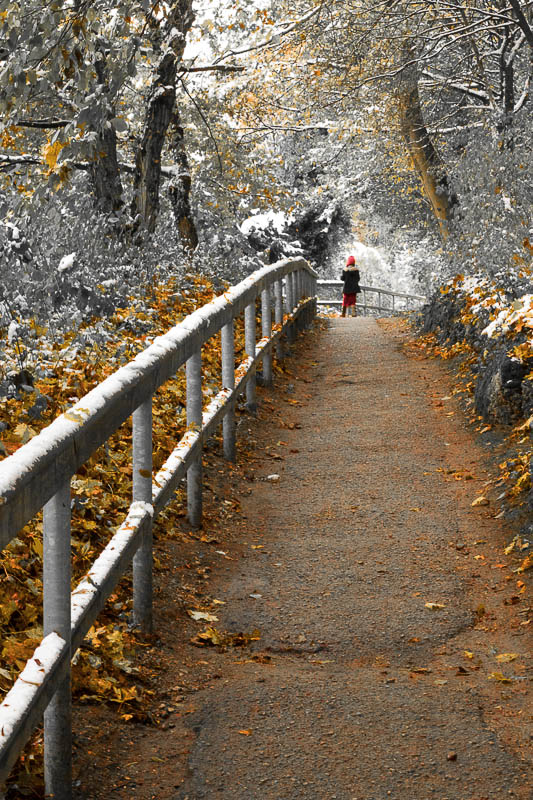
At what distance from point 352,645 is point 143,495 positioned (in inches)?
49.7

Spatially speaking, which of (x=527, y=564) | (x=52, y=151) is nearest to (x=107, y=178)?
(x=52, y=151)

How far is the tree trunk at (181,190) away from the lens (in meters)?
15.0

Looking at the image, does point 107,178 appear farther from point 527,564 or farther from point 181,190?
point 527,564

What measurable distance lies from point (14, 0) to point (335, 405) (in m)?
5.67

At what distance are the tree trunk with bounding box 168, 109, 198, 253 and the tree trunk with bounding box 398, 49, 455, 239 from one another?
3.92m

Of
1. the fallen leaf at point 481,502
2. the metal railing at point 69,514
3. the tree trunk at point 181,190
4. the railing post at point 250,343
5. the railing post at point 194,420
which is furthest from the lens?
the tree trunk at point 181,190

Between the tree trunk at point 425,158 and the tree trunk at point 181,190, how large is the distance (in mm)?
3922

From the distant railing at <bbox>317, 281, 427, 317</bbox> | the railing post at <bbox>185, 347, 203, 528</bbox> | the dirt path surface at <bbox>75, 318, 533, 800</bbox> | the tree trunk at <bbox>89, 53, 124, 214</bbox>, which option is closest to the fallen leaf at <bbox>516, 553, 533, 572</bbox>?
the dirt path surface at <bbox>75, 318, 533, 800</bbox>

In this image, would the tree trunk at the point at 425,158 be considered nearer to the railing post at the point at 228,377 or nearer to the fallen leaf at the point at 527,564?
the railing post at the point at 228,377

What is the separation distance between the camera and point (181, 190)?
15.9 meters

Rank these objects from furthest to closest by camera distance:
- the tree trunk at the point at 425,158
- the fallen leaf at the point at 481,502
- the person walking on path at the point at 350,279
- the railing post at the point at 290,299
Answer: the person walking on path at the point at 350,279, the tree trunk at the point at 425,158, the railing post at the point at 290,299, the fallen leaf at the point at 481,502

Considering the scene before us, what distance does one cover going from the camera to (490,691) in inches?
153

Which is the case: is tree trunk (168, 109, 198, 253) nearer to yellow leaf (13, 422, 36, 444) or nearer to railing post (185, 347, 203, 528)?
railing post (185, 347, 203, 528)

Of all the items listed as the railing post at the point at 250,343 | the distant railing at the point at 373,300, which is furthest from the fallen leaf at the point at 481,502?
the distant railing at the point at 373,300
